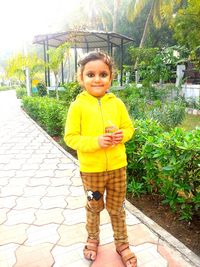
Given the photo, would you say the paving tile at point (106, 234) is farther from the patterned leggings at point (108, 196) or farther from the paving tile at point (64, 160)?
the paving tile at point (64, 160)

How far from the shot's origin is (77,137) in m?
2.21

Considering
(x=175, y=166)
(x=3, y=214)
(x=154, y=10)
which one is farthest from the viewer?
(x=154, y=10)

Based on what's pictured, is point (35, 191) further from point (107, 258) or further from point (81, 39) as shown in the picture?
Answer: point (81, 39)

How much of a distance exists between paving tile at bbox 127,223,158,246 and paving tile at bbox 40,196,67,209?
1004 mm

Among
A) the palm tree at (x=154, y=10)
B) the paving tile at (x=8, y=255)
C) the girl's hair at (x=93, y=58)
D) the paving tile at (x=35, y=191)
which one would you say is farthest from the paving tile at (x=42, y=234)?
the palm tree at (x=154, y=10)

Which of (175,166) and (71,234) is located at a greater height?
(175,166)

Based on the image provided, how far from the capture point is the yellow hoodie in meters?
2.20

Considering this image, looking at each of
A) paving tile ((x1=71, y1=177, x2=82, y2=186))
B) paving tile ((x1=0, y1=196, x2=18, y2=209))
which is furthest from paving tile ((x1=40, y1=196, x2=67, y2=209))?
paving tile ((x1=71, y1=177, x2=82, y2=186))

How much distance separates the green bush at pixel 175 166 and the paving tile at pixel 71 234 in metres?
0.96

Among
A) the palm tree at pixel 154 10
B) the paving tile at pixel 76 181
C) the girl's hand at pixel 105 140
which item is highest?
the palm tree at pixel 154 10

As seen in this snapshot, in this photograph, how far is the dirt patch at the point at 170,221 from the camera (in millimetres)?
2887

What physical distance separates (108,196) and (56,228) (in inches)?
38.5

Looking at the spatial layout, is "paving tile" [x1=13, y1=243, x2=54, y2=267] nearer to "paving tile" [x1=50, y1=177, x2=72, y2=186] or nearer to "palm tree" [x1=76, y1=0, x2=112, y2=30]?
"paving tile" [x1=50, y1=177, x2=72, y2=186]

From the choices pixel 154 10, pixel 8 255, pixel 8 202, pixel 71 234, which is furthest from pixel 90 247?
pixel 154 10
